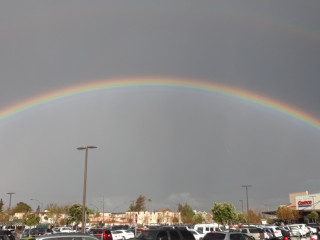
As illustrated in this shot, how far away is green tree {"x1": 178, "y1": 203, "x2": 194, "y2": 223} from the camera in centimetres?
14800

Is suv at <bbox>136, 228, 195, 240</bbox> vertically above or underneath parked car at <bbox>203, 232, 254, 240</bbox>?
above

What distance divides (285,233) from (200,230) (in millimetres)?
10512

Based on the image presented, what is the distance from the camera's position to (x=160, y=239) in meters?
15.6

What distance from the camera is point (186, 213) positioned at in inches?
6265

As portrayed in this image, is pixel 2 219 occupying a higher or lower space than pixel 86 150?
lower

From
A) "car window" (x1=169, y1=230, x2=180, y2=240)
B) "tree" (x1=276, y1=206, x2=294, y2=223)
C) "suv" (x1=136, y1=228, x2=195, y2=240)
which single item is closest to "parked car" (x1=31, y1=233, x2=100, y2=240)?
"suv" (x1=136, y1=228, x2=195, y2=240)

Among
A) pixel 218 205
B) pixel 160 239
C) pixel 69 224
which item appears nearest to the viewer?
pixel 160 239

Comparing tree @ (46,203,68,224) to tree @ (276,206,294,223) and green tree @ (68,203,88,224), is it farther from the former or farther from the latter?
tree @ (276,206,294,223)

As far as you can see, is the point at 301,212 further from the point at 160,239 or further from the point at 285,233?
the point at 160,239

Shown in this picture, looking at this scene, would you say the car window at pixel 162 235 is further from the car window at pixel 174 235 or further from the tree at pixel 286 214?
the tree at pixel 286 214

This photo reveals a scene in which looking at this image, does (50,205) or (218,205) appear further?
(50,205)

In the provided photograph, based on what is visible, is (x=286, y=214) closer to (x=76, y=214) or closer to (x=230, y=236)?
(x=76, y=214)

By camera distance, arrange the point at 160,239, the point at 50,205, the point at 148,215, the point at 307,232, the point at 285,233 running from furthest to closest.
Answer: the point at 148,215
the point at 50,205
the point at 307,232
the point at 285,233
the point at 160,239

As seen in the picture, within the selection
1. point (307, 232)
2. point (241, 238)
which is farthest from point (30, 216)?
point (241, 238)
